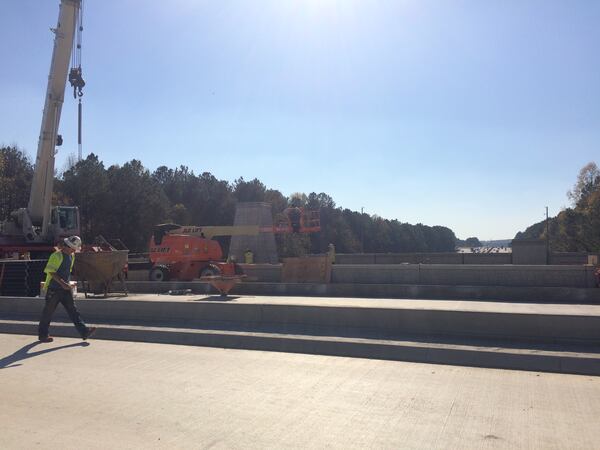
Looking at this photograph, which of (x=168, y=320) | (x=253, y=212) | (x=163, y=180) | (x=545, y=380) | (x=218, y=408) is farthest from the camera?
(x=163, y=180)

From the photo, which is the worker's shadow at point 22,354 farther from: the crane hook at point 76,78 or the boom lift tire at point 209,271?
the crane hook at point 76,78

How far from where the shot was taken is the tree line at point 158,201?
51.7 m

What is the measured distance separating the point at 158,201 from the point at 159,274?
115ft

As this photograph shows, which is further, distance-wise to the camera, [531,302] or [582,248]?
[582,248]

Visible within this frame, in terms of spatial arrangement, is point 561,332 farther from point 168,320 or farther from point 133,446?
point 168,320

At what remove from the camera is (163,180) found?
82000 mm

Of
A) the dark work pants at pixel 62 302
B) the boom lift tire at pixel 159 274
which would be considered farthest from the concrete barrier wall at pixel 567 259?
the dark work pants at pixel 62 302

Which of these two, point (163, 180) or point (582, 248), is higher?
point (163, 180)

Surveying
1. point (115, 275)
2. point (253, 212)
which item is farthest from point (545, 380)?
point (253, 212)

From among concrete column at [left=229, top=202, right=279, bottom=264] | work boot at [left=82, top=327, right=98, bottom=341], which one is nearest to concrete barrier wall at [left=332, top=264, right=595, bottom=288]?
work boot at [left=82, top=327, right=98, bottom=341]

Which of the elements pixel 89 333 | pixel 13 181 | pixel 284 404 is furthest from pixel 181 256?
pixel 13 181

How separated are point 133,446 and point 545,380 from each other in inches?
202

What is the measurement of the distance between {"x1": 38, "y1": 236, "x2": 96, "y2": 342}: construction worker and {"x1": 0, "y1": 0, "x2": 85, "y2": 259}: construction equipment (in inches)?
731

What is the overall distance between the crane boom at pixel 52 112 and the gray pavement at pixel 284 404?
20.3 metres
